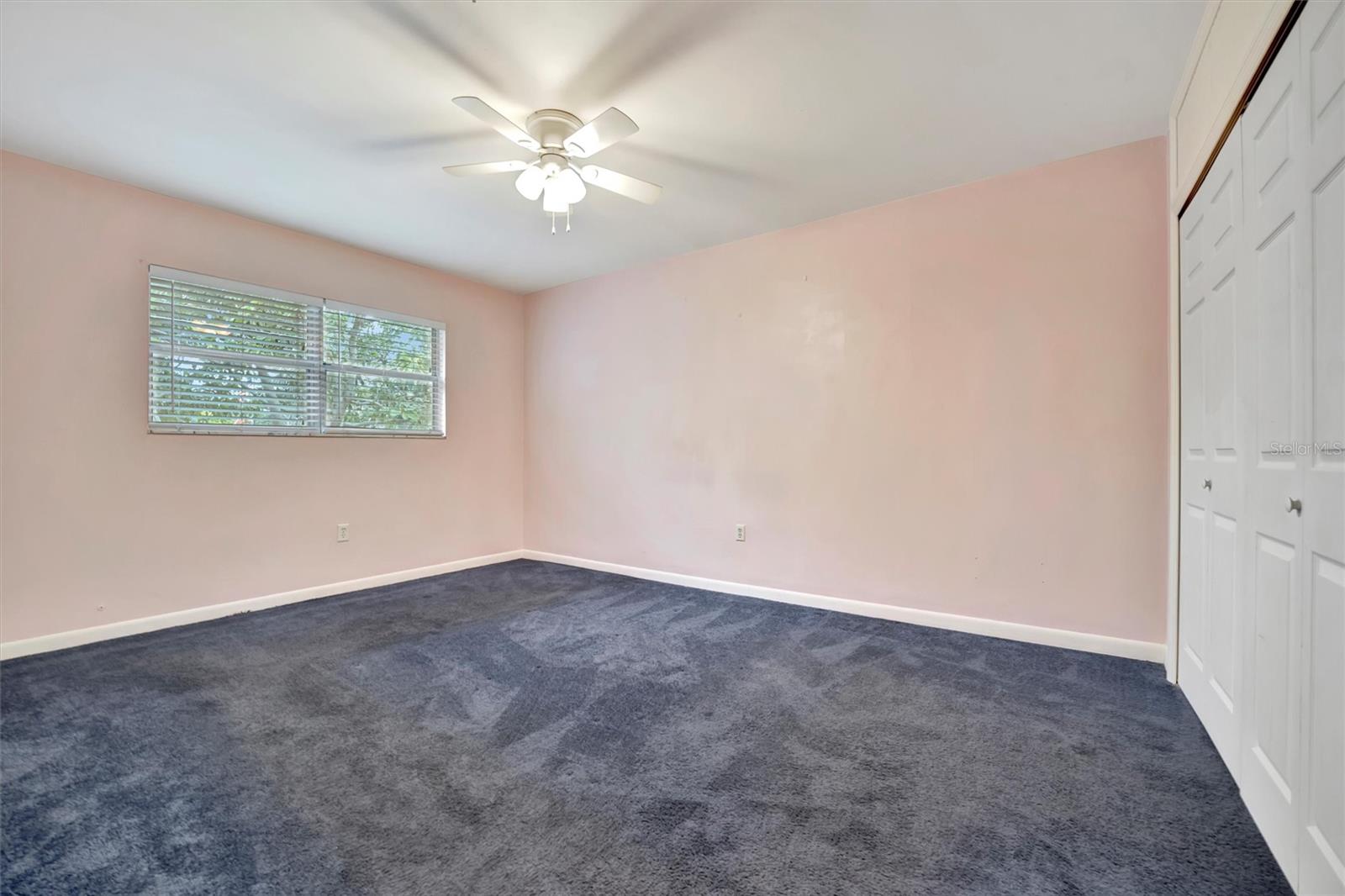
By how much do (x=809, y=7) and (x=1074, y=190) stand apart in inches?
73.7

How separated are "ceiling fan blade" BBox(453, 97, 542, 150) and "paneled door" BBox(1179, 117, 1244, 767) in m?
2.45

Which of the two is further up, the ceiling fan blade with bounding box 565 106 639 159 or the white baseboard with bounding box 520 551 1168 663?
the ceiling fan blade with bounding box 565 106 639 159

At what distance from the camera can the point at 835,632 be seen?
3.10m

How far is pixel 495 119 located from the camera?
2061mm

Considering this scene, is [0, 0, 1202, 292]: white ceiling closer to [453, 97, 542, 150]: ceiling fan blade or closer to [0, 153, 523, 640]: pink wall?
[453, 97, 542, 150]: ceiling fan blade

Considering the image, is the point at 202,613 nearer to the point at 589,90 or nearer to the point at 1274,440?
the point at 589,90

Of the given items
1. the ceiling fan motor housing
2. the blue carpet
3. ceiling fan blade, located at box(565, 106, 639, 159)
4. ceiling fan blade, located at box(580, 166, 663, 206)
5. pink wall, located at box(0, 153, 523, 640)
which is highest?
the ceiling fan motor housing

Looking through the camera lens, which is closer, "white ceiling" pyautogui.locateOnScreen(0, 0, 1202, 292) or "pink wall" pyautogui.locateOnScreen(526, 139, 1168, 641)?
"white ceiling" pyautogui.locateOnScreen(0, 0, 1202, 292)

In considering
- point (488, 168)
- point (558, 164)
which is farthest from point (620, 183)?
point (488, 168)

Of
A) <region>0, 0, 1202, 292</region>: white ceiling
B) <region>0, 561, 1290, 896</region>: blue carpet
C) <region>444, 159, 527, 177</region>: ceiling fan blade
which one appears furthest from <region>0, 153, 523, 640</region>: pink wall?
<region>444, 159, 527, 177</region>: ceiling fan blade

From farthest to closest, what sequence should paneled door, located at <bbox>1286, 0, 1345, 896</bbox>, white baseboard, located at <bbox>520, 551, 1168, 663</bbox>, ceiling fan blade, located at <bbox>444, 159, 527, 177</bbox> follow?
white baseboard, located at <bbox>520, 551, 1168, 663</bbox> → ceiling fan blade, located at <bbox>444, 159, 527, 177</bbox> → paneled door, located at <bbox>1286, 0, 1345, 896</bbox>

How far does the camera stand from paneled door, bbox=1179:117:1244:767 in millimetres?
1706

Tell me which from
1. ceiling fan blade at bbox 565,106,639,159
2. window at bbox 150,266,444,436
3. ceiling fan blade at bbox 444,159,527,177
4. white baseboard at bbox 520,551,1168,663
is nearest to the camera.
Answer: ceiling fan blade at bbox 565,106,639,159

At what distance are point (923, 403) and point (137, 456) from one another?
4527 millimetres
